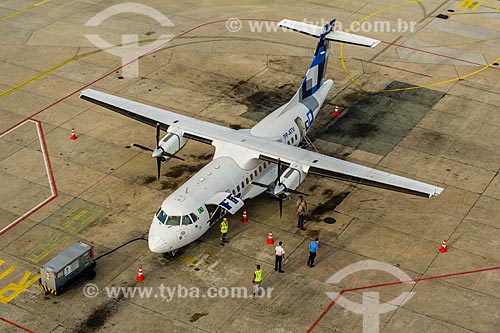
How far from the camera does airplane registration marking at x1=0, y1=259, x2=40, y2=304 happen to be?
1406 inches

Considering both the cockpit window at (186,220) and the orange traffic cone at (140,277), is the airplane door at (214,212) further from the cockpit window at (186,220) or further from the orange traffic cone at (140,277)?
the orange traffic cone at (140,277)

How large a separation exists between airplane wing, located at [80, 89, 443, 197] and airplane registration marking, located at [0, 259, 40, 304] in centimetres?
1148

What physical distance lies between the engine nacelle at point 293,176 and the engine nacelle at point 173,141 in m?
6.58

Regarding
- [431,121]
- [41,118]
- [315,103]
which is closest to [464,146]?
[431,121]

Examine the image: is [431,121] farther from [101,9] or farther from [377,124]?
[101,9]

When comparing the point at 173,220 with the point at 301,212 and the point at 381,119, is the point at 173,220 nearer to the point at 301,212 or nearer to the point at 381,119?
the point at 301,212

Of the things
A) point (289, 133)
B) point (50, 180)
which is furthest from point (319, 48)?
point (50, 180)

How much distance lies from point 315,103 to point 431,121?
29.4ft

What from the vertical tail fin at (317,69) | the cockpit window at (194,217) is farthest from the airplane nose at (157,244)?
the vertical tail fin at (317,69)

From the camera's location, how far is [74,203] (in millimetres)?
42375

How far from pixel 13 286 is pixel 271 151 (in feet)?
46.7

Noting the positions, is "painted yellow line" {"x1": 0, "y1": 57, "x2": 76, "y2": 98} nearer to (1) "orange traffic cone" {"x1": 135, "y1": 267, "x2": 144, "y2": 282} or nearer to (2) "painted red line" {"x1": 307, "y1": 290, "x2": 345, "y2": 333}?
(1) "orange traffic cone" {"x1": 135, "y1": 267, "x2": 144, "y2": 282}

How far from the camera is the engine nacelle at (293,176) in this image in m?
38.8

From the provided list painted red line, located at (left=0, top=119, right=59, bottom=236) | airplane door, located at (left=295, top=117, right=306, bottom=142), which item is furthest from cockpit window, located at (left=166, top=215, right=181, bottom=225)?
airplane door, located at (left=295, top=117, right=306, bottom=142)
